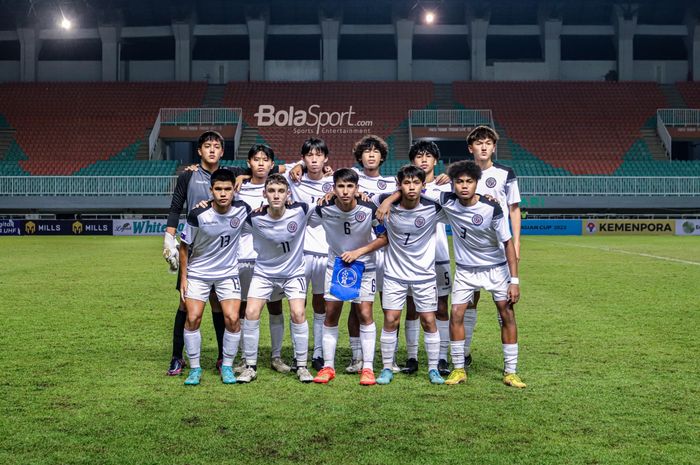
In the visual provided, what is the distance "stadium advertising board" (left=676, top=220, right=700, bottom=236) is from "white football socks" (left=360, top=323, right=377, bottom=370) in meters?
29.2

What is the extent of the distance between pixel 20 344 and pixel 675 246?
69.6 ft

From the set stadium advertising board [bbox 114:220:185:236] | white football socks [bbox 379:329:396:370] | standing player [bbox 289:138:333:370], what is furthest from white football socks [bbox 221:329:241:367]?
stadium advertising board [bbox 114:220:185:236]

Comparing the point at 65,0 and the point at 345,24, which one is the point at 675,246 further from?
the point at 65,0

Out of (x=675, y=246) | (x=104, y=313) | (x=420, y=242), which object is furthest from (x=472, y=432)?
(x=675, y=246)

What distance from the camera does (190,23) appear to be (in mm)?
A: 40688

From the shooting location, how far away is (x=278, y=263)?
614 cm

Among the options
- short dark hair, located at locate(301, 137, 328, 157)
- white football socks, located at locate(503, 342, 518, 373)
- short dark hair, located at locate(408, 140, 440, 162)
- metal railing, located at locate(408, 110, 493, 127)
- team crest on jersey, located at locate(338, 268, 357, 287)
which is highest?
metal railing, located at locate(408, 110, 493, 127)

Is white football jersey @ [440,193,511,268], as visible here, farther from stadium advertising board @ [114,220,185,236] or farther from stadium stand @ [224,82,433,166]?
stadium stand @ [224,82,433,166]

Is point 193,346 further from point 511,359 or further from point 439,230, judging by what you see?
point 511,359

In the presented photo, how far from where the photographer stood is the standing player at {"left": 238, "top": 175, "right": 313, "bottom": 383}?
235 inches

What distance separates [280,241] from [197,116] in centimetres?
3285

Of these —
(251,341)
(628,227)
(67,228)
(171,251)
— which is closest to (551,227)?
(628,227)

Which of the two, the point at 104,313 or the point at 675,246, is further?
the point at 675,246

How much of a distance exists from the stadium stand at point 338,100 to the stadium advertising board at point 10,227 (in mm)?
12871
